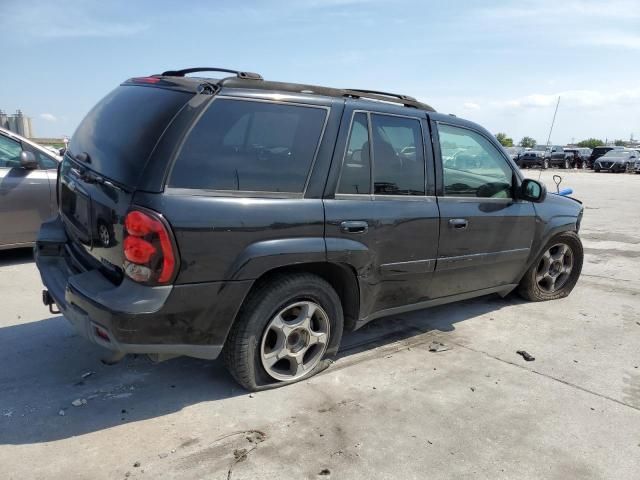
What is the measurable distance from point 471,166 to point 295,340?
2.11 m

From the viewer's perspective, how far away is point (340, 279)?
3523 millimetres

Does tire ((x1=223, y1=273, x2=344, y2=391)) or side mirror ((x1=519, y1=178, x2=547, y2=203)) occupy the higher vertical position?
side mirror ((x1=519, y1=178, x2=547, y2=203))

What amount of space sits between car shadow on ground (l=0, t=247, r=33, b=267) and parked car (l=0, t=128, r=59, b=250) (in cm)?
35

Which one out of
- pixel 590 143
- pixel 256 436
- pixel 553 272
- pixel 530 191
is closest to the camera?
pixel 256 436

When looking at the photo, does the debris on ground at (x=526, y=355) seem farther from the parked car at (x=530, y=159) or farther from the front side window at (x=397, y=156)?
the parked car at (x=530, y=159)

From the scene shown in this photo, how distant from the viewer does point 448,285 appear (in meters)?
4.21

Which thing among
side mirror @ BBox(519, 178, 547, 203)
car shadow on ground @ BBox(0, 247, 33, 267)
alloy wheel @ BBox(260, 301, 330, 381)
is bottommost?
car shadow on ground @ BBox(0, 247, 33, 267)

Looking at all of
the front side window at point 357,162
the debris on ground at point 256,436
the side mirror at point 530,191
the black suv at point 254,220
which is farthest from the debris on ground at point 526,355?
the debris on ground at point 256,436

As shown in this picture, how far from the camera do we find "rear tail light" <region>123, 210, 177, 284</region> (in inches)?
104

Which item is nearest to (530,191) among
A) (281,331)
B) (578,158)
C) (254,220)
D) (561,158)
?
(281,331)

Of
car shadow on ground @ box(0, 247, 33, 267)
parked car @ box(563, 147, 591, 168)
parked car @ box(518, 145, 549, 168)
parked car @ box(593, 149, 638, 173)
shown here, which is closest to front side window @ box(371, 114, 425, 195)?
car shadow on ground @ box(0, 247, 33, 267)

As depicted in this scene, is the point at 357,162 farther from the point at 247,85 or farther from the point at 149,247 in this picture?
the point at 149,247

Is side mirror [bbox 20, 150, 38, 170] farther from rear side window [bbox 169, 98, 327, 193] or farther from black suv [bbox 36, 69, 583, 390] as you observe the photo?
rear side window [bbox 169, 98, 327, 193]

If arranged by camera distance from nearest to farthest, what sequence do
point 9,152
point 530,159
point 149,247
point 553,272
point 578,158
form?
1. point 149,247
2. point 553,272
3. point 9,152
4. point 530,159
5. point 578,158
